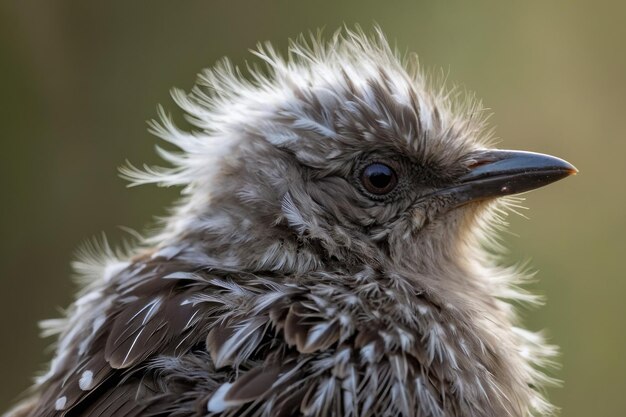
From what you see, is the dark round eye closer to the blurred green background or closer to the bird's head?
the bird's head

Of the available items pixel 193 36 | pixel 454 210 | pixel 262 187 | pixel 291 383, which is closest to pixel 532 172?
pixel 454 210

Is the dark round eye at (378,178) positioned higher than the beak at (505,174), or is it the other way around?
the beak at (505,174)

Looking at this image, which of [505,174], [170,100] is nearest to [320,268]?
[505,174]

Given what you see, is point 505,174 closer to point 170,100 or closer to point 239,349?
point 239,349

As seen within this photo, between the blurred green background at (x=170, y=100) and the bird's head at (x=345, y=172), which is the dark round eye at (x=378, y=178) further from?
the blurred green background at (x=170, y=100)

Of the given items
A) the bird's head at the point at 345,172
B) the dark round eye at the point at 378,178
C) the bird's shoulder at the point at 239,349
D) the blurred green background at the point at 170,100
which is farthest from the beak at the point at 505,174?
the blurred green background at the point at 170,100

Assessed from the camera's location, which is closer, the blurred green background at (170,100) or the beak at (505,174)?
the beak at (505,174)
